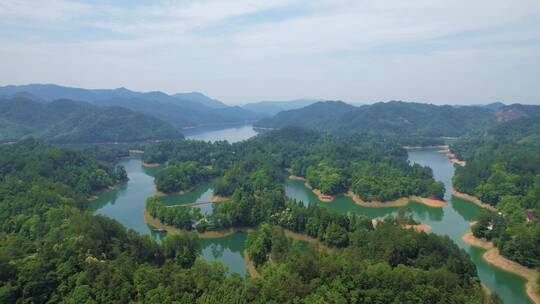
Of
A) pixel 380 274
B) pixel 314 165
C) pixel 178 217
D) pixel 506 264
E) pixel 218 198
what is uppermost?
pixel 380 274

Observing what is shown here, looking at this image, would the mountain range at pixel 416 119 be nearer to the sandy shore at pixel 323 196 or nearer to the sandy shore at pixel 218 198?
the sandy shore at pixel 323 196

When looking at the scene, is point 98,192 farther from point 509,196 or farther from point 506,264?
point 509,196

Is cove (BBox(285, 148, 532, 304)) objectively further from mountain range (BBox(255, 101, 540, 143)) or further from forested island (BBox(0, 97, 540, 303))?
mountain range (BBox(255, 101, 540, 143))

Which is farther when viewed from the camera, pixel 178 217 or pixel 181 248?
pixel 178 217

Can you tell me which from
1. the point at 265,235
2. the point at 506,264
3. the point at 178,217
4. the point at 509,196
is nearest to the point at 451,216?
the point at 509,196

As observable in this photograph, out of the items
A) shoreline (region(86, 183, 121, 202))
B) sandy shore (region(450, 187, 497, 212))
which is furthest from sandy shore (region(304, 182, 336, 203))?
shoreline (region(86, 183, 121, 202))

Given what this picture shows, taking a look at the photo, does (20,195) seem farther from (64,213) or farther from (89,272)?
(89,272)
